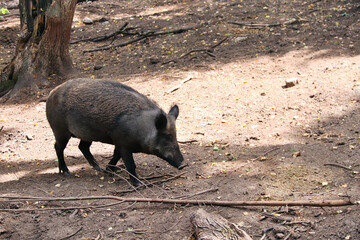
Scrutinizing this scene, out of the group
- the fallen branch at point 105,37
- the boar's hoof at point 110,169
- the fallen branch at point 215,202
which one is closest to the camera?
the fallen branch at point 215,202

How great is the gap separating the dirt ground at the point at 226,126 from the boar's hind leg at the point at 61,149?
155 millimetres

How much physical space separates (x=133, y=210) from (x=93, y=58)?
7490mm

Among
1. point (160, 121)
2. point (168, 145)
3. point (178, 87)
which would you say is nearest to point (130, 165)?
point (168, 145)

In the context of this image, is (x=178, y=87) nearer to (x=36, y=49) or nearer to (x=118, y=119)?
(x=36, y=49)

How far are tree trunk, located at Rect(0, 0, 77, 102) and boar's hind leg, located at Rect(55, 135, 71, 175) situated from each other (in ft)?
12.2

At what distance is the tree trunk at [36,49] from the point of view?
32.0 ft

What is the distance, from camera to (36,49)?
998 cm

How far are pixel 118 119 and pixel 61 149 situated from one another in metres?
1.13

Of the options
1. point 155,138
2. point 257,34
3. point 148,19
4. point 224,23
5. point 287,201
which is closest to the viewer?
point 287,201

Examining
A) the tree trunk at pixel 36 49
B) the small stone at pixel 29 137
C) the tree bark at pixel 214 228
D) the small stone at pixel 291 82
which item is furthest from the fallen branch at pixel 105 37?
the tree bark at pixel 214 228

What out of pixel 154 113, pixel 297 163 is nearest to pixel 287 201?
pixel 297 163

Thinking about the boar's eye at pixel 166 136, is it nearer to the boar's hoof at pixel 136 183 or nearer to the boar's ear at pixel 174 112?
the boar's ear at pixel 174 112

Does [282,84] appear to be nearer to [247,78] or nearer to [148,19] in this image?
[247,78]

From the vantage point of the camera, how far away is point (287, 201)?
4.94m
